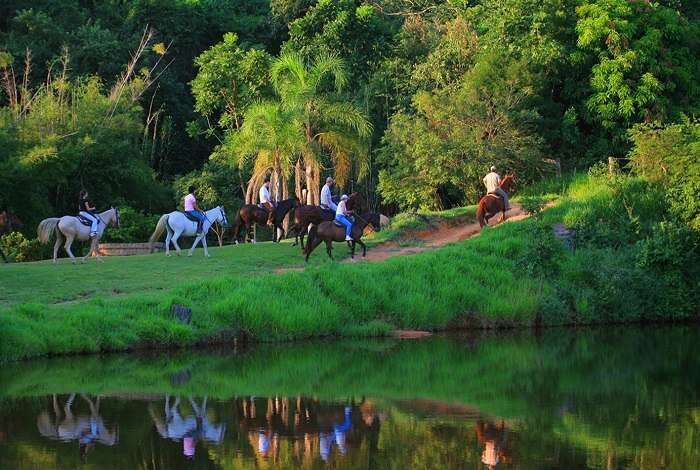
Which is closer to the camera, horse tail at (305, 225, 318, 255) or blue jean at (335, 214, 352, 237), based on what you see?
horse tail at (305, 225, 318, 255)

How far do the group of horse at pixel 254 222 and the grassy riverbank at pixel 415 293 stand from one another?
78cm

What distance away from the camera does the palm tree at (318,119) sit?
111 ft

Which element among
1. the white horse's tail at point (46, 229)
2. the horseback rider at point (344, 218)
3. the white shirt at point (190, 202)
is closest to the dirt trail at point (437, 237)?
the horseback rider at point (344, 218)

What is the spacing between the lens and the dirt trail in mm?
28016

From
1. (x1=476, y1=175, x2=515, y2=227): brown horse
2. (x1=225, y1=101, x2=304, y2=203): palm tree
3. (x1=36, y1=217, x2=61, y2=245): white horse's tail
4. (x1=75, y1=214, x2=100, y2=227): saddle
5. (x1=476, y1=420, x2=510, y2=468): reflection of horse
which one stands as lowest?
(x1=476, y1=420, x2=510, y2=468): reflection of horse

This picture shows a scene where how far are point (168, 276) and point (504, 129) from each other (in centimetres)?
1555

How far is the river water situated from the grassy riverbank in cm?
73

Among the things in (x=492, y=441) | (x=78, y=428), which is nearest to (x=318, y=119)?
(x=78, y=428)

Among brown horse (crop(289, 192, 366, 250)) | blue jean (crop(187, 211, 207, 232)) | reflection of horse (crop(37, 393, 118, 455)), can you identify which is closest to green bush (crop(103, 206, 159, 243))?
blue jean (crop(187, 211, 207, 232))

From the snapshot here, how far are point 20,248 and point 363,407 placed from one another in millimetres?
18694

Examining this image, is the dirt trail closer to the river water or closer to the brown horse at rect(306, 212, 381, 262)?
the brown horse at rect(306, 212, 381, 262)

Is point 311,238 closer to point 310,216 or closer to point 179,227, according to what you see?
point 310,216

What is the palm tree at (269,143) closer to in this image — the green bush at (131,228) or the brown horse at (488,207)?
the green bush at (131,228)

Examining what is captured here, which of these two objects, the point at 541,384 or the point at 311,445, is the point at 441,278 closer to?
the point at 541,384
